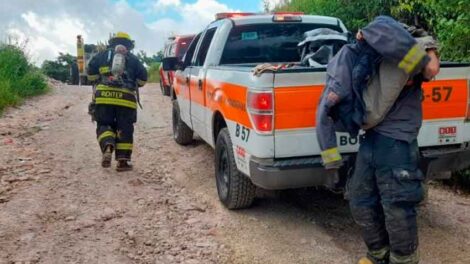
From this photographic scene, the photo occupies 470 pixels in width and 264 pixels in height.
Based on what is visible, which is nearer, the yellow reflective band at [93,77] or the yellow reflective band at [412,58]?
the yellow reflective band at [412,58]

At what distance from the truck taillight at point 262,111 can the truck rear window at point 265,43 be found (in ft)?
6.23

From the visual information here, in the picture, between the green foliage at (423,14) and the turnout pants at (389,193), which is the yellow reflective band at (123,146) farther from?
the green foliage at (423,14)

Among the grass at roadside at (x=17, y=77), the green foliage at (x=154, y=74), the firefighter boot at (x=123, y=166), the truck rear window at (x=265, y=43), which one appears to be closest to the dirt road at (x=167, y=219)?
the firefighter boot at (x=123, y=166)

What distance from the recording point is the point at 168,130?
912 cm

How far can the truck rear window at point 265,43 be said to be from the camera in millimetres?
5520

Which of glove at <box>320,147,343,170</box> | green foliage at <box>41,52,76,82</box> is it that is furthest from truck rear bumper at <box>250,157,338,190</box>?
green foliage at <box>41,52,76,82</box>

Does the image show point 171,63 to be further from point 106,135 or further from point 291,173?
point 291,173

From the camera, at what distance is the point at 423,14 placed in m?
7.55

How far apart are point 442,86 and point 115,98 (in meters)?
3.89

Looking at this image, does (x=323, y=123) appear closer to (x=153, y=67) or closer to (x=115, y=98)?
(x=115, y=98)

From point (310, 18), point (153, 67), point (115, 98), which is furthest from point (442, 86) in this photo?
point (153, 67)

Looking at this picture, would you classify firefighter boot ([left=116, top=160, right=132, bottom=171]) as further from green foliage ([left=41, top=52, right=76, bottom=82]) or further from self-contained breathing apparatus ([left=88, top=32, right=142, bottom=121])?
green foliage ([left=41, top=52, right=76, bottom=82])

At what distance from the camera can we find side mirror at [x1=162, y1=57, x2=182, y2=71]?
6.62 m

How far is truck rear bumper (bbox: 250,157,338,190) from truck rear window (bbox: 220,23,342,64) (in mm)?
2085
